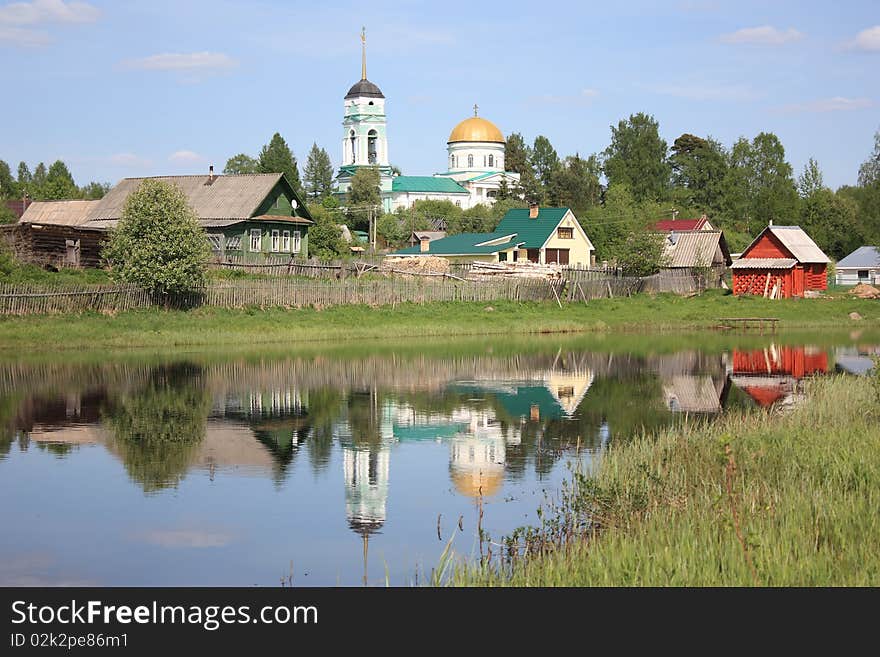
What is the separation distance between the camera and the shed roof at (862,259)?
80.6 meters

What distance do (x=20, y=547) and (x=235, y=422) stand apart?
384 inches

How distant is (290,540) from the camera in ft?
46.3

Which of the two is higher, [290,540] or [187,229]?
[187,229]

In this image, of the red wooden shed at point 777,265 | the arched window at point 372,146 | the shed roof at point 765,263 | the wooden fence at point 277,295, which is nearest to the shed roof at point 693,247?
the red wooden shed at point 777,265

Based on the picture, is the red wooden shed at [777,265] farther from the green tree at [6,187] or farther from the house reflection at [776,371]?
the green tree at [6,187]

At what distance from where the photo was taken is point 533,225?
238ft

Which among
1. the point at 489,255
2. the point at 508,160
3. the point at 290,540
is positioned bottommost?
the point at 290,540

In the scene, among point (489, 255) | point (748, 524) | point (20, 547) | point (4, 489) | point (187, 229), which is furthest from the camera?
point (489, 255)

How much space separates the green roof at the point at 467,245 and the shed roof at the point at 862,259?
26.3 m

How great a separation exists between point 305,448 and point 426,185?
4344 inches
